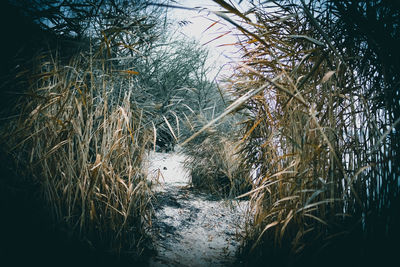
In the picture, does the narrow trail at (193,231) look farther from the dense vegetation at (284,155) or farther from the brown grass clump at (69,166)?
the brown grass clump at (69,166)

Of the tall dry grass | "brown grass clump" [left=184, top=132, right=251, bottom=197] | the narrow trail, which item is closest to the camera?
the tall dry grass

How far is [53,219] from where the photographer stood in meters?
0.68

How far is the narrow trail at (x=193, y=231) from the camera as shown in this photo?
3.52 ft

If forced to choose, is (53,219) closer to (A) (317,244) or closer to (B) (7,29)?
(B) (7,29)

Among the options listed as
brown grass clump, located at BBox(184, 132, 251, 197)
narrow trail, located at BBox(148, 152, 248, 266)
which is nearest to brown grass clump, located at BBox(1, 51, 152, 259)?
narrow trail, located at BBox(148, 152, 248, 266)

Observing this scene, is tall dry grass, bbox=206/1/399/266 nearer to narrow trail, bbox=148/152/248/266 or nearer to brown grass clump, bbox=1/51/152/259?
narrow trail, bbox=148/152/248/266

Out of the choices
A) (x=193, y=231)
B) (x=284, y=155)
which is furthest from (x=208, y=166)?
(x=284, y=155)

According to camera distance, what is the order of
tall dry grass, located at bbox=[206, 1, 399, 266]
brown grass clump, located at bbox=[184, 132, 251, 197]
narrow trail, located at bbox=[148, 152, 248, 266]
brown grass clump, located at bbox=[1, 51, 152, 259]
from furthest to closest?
brown grass clump, located at bbox=[184, 132, 251, 197] < narrow trail, located at bbox=[148, 152, 248, 266] < brown grass clump, located at bbox=[1, 51, 152, 259] < tall dry grass, located at bbox=[206, 1, 399, 266]

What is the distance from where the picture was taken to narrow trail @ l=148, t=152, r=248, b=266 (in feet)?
3.52

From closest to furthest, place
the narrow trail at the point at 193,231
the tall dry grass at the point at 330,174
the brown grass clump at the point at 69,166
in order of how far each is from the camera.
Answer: the tall dry grass at the point at 330,174, the brown grass clump at the point at 69,166, the narrow trail at the point at 193,231

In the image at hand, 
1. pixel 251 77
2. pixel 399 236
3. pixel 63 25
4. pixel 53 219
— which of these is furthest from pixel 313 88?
pixel 63 25

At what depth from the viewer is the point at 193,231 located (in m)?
1.59

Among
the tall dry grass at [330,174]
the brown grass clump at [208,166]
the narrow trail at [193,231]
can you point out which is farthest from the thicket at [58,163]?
the brown grass clump at [208,166]

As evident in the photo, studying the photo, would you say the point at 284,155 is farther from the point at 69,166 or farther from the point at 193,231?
the point at 193,231
